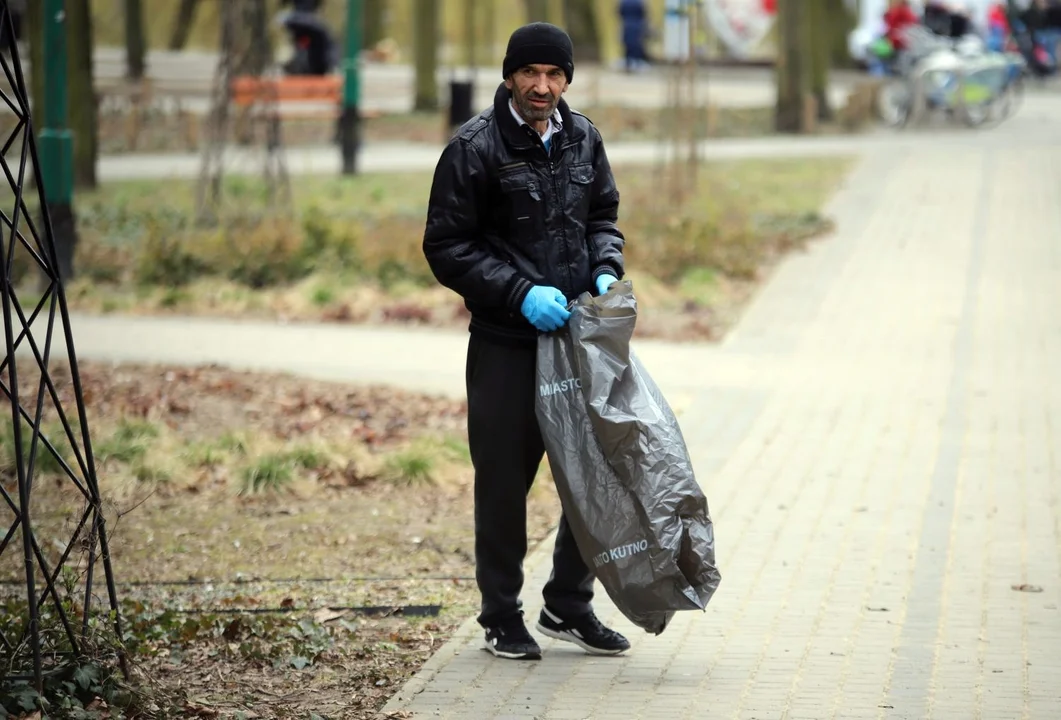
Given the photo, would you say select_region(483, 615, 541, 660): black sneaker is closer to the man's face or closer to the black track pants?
the black track pants

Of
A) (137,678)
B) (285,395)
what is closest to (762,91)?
(285,395)

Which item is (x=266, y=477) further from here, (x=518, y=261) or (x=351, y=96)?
(x=351, y=96)

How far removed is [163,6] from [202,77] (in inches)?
722

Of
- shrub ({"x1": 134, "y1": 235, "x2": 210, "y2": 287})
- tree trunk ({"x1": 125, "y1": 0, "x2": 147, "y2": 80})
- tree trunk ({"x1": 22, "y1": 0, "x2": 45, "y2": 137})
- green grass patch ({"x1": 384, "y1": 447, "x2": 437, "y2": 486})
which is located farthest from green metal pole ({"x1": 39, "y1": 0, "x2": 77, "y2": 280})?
tree trunk ({"x1": 125, "y1": 0, "x2": 147, "y2": 80})

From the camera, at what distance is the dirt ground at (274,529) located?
5090mm

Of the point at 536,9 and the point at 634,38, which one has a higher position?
the point at 536,9

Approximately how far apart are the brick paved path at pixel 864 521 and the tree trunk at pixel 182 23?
3054 cm

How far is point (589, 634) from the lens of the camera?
5.23 m

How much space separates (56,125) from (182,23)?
31605mm

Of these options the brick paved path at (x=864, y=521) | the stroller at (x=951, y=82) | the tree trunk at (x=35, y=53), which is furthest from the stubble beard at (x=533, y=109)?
the stroller at (x=951, y=82)

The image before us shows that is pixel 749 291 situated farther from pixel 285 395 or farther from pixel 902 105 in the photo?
pixel 902 105

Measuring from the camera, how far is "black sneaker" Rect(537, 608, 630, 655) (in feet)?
17.2

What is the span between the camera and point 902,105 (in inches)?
1018

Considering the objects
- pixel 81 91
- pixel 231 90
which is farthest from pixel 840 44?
pixel 231 90
